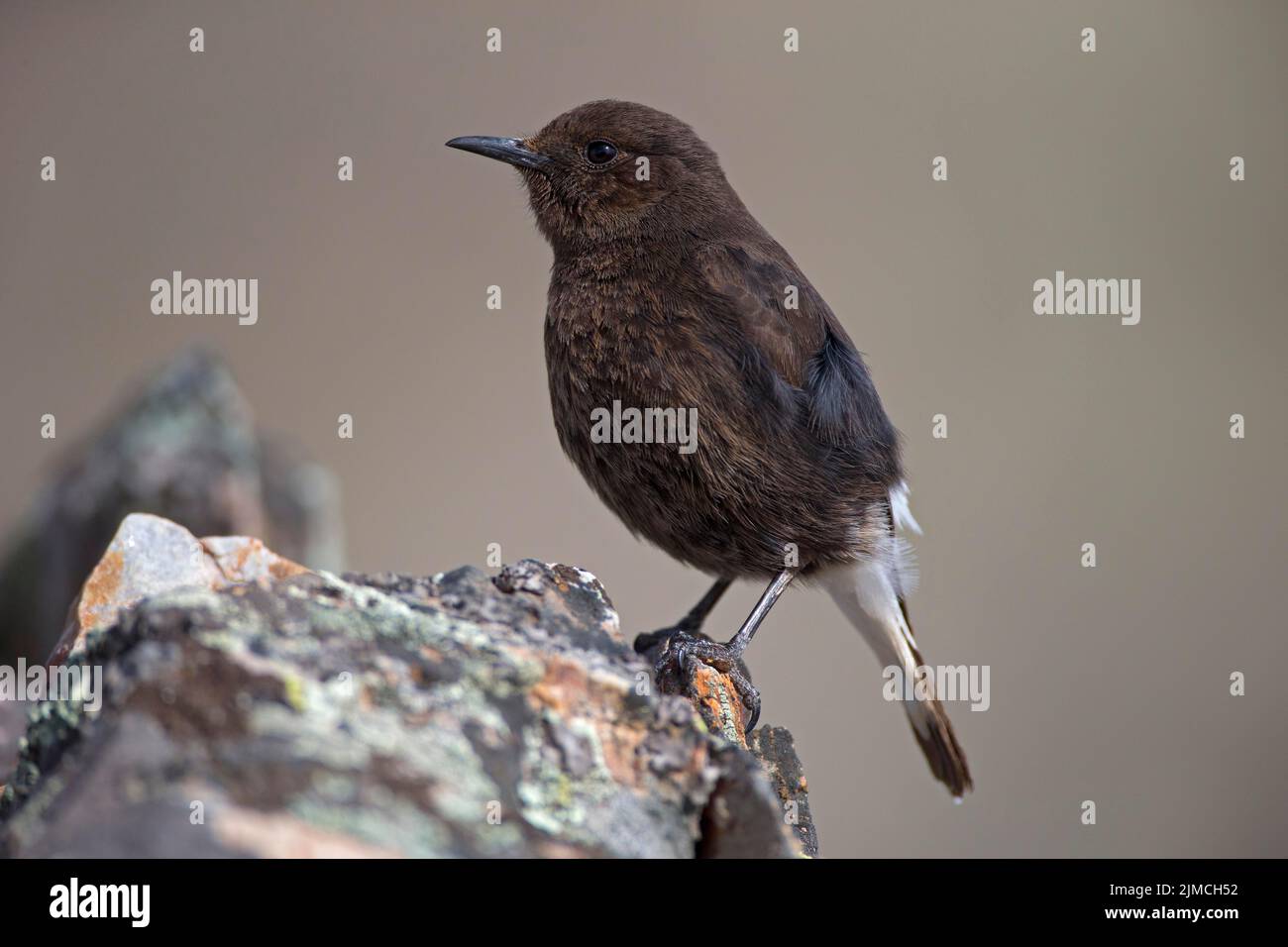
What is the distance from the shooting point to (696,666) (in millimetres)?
3668

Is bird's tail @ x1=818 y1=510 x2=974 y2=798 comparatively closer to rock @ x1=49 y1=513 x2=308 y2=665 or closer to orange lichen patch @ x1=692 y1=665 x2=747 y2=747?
orange lichen patch @ x1=692 y1=665 x2=747 y2=747

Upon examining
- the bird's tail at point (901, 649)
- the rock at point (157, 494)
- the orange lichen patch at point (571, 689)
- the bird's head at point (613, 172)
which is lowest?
the bird's tail at point (901, 649)

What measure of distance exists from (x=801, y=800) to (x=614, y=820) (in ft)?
4.48

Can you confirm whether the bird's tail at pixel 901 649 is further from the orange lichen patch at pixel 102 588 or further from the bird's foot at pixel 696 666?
the orange lichen patch at pixel 102 588

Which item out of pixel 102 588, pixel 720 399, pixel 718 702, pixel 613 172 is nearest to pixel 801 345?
pixel 720 399

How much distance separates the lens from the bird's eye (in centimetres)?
452

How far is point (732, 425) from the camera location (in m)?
3.85

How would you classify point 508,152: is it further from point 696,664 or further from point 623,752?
point 623,752

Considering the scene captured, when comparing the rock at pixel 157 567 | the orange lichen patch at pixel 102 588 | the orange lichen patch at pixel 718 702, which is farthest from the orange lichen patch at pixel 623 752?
the orange lichen patch at pixel 102 588

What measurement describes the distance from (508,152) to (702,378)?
144 cm

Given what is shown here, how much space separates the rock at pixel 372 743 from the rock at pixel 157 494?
248 cm

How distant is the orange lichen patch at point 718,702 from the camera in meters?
3.44

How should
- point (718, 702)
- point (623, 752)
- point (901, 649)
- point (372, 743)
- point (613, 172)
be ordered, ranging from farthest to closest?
point (901, 649)
point (613, 172)
point (718, 702)
point (623, 752)
point (372, 743)
